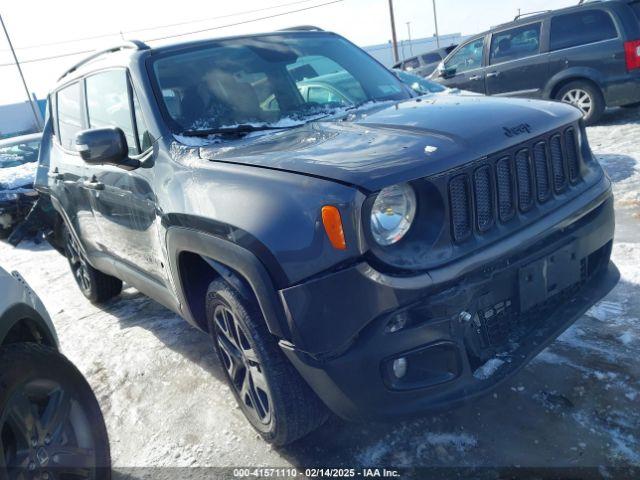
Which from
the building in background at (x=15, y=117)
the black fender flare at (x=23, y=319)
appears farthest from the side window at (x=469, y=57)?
the building in background at (x=15, y=117)

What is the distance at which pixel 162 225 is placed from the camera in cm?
270

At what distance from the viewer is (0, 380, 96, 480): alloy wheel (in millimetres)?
1923

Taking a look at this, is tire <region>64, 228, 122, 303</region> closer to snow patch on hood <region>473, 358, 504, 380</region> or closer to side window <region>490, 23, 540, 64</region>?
snow patch on hood <region>473, 358, 504, 380</region>

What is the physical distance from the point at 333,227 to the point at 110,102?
2208 mm

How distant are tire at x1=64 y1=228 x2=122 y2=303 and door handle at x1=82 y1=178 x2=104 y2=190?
1.11m

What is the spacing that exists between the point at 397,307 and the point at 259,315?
65 cm

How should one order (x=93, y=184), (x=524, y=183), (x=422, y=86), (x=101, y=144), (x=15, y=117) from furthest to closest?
(x=15, y=117) < (x=422, y=86) < (x=93, y=184) < (x=101, y=144) < (x=524, y=183)

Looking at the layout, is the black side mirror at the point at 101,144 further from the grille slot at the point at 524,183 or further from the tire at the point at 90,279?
the tire at the point at 90,279

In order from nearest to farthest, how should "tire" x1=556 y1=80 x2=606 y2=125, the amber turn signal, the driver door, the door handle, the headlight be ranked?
1. the amber turn signal
2. the headlight
3. the door handle
4. "tire" x1=556 y1=80 x2=606 y2=125
5. the driver door

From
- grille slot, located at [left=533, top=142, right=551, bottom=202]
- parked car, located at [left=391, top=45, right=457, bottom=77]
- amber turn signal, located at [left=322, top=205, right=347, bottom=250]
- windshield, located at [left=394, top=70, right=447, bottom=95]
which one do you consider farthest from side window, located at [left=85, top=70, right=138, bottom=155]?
parked car, located at [left=391, top=45, right=457, bottom=77]

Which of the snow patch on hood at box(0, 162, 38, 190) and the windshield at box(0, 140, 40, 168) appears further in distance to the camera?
the windshield at box(0, 140, 40, 168)

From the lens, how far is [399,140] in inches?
83.1

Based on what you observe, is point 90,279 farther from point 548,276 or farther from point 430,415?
point 548,276

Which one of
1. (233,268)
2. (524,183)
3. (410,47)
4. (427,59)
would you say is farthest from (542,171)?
(410,47)
